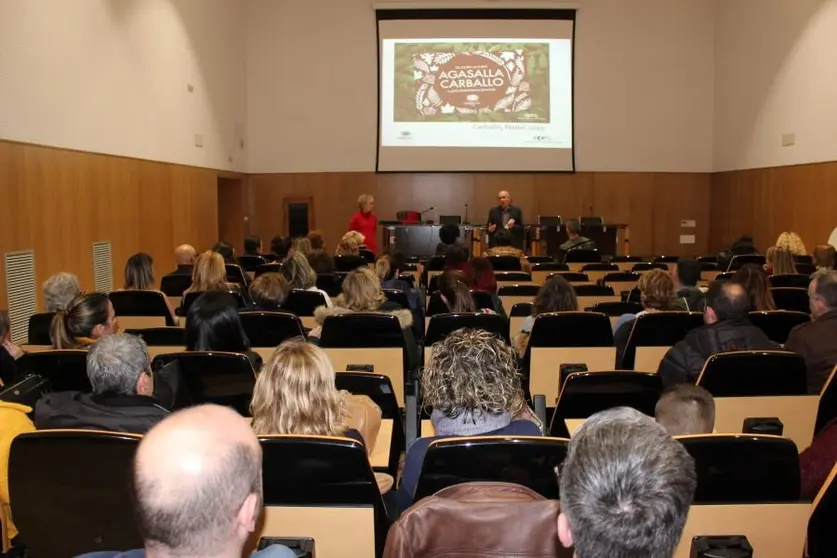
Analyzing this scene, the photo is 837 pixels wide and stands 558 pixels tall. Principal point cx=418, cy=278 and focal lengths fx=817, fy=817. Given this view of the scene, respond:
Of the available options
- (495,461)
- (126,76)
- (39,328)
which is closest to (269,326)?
(39,328)

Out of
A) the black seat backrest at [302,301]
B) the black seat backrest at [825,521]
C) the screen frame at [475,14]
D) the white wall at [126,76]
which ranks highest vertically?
the screen frame at [475,14]

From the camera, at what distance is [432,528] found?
5.87 ft

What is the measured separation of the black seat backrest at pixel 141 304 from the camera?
6055 millimetres

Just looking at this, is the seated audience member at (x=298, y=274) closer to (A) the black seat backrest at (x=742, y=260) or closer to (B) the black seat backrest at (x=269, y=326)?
(B) the black seat backrest at (x=269, y=326)

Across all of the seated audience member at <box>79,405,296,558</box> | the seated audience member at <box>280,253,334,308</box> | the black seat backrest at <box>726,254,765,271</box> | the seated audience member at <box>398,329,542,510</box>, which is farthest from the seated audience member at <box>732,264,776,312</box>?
the seated audience member at <box>79,405,296,558</box>

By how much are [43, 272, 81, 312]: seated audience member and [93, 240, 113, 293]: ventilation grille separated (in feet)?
12.7

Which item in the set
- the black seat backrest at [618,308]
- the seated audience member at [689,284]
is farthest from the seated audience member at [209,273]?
the seated audience member at [689,284]

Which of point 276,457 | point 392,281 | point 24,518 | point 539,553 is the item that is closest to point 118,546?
point 24,518

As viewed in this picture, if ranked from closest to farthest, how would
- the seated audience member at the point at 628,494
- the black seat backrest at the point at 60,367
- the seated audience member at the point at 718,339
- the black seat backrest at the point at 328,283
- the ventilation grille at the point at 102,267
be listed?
the seated audience member at the point at 628,494 < the black seat backrest at the point at 60,367 < the seated audience member at the point at 718,339 < the black seat backrest at the point at 328,283 < the ventilation grille at the point at 102,267

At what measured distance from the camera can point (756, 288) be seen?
5.54 meters

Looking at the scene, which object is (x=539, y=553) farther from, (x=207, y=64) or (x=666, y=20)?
(x=666, y=20)

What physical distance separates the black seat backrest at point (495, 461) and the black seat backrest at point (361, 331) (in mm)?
2470

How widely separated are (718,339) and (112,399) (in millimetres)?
2934

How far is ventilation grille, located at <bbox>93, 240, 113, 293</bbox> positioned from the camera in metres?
9.28
